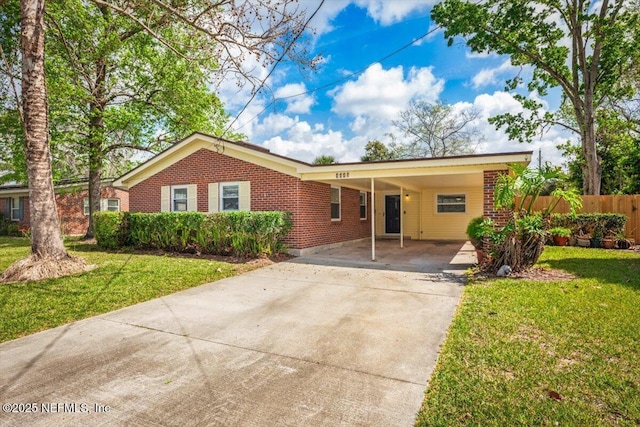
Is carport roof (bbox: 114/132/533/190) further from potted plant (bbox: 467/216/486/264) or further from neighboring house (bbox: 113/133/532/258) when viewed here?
potted plant (bbox: 467/216/486/264)

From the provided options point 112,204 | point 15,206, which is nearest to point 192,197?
point 112,204

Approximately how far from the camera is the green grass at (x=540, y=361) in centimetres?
239

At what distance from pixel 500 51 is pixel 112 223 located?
750 inches

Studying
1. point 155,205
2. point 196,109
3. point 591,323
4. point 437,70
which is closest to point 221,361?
point 591,323

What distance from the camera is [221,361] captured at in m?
3.31

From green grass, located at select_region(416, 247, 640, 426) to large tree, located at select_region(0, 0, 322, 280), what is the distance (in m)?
5.82

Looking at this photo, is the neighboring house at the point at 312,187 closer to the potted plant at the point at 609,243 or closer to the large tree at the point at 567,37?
the potted plant at the point at 609,243

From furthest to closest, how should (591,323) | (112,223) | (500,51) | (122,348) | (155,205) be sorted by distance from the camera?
(500,51)
(155,205)
(112,223)
(591,323)
(122,348)

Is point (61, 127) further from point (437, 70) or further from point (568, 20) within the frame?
point (568, 20)

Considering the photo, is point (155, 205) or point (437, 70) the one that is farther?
point (437, 70)

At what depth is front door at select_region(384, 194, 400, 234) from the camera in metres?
17.0

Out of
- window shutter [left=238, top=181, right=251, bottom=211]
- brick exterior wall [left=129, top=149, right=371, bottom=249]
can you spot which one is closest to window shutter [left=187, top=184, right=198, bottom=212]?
brick exterior wall [left=129, top=149, right=371, bottom=249]

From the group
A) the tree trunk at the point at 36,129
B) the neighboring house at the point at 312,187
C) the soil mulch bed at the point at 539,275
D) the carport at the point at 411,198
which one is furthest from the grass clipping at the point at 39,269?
the soil mulch bed at the point at 539,275

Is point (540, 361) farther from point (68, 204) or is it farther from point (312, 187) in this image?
point (68, 204)
